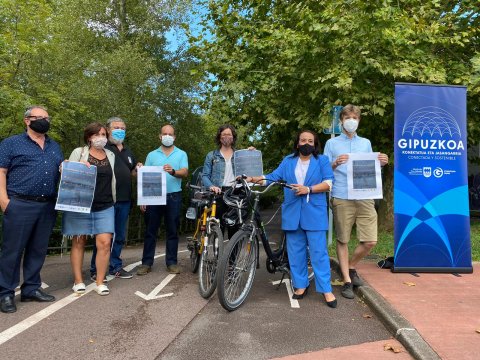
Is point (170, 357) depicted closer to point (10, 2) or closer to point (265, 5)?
point (265, 5)

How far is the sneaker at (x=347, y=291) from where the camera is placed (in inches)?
191

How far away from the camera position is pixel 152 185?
561 cm

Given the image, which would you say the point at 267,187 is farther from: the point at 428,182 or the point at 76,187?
the point at 428,182

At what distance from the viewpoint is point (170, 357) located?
3.23 metres

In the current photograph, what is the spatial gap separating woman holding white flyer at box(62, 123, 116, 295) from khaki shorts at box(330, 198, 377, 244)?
2669 millimetres

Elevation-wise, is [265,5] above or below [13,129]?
above

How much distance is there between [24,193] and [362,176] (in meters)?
3.64

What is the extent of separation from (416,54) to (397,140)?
3546 millimetres

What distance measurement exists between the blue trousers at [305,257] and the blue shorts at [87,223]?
207cm

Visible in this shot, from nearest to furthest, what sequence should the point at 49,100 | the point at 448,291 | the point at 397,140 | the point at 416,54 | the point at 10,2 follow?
the point at 448,291 < the point at 397,140 < the point at 416,54 < the point at 10,2 < the point at 49,100

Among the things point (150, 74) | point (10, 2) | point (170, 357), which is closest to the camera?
point (170, 357)

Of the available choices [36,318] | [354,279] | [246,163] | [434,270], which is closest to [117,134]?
[246,163]

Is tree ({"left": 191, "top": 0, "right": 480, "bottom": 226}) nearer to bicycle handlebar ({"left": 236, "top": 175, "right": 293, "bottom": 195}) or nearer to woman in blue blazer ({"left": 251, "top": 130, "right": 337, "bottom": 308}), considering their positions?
woman in blue blazer ({"left": 251, "top": 130, "right": 337, "bottom": 308})

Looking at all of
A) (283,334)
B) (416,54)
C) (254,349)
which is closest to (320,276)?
(283,334)
